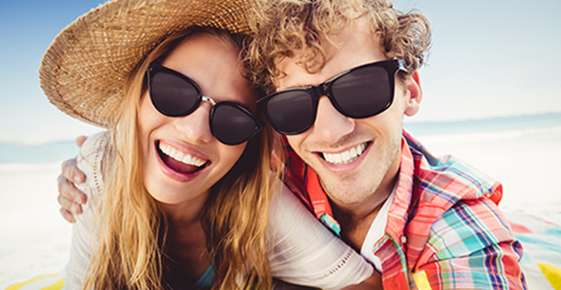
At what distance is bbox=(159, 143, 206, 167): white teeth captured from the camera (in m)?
1.64

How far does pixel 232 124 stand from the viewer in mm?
1578

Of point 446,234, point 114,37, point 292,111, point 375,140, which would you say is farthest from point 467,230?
point 114,37

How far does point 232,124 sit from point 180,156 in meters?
0.27

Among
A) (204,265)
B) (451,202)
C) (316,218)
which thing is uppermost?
(451,202)

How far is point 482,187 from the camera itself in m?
1.76

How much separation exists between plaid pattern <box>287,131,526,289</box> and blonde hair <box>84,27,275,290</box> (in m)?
0.34

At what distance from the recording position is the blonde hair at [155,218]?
1.72m

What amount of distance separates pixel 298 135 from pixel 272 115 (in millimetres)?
162

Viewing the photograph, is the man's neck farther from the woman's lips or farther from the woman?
the woman's lips

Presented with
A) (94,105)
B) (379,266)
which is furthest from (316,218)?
(94,105)

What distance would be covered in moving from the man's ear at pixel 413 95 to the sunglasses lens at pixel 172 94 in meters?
1.04

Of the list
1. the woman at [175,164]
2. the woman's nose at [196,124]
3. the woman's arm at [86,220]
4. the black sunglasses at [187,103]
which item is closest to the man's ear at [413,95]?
the woman at [175,164]

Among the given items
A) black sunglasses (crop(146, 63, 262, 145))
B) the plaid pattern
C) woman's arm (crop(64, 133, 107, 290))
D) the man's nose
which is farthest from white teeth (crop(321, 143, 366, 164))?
woman's arm (crop(64, 133, 107, 290))

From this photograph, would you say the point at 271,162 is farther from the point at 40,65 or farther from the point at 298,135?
the point at 40,65
